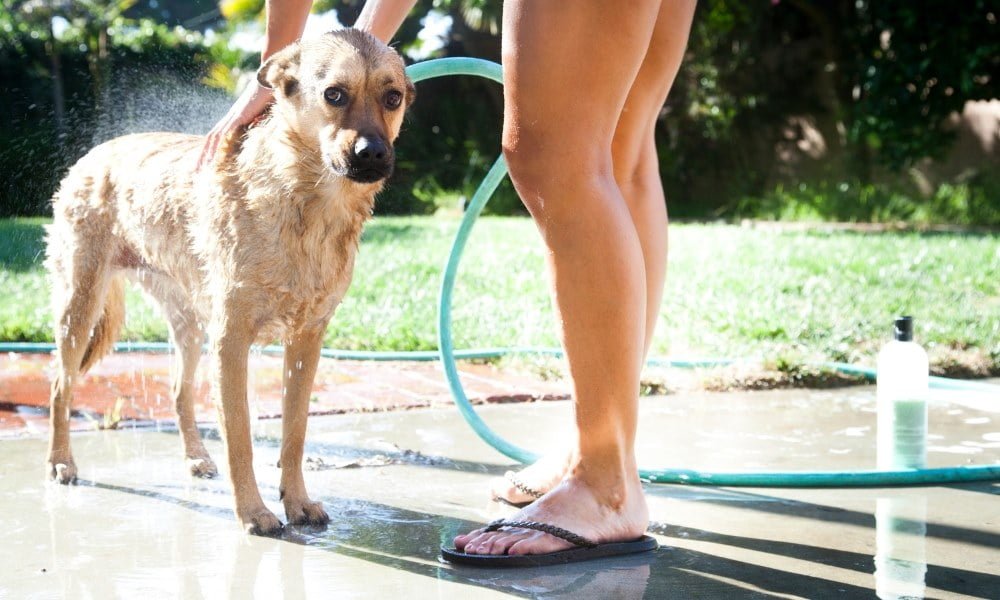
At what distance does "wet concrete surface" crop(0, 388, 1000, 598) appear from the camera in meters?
2.27

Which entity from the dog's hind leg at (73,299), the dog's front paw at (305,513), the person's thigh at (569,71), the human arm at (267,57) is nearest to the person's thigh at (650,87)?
the person's thigh at (569,71)

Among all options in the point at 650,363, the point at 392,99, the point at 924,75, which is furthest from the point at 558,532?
the point at 924,75

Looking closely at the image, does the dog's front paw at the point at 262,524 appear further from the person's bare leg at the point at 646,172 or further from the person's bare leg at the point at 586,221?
the person's bare leg at the point at 646,172

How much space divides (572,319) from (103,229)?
1.62 m

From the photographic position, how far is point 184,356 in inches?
140

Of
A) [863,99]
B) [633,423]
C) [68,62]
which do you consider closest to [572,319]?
[633,423]

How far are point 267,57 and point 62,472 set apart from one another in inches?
51.3

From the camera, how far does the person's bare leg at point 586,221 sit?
2414 mm

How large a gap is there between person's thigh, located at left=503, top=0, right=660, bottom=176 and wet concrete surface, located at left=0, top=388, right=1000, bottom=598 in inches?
35.9

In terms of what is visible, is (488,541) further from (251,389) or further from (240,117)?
(251,389)

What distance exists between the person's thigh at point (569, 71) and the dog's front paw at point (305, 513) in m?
1.00

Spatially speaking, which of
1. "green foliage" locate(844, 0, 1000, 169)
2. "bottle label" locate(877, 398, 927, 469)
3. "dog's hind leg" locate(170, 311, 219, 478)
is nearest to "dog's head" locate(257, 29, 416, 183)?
"dog's hind leg" locate(170, 311, 219, 478)

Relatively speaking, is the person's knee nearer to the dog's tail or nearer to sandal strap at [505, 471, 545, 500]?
sandal strap at [505, 471, 545, 500]

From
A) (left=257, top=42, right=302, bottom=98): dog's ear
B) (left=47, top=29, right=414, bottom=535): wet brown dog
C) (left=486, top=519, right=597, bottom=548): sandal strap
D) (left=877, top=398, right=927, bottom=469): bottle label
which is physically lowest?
(left=486, top=519, right=597, bottom=548): sandal strap
